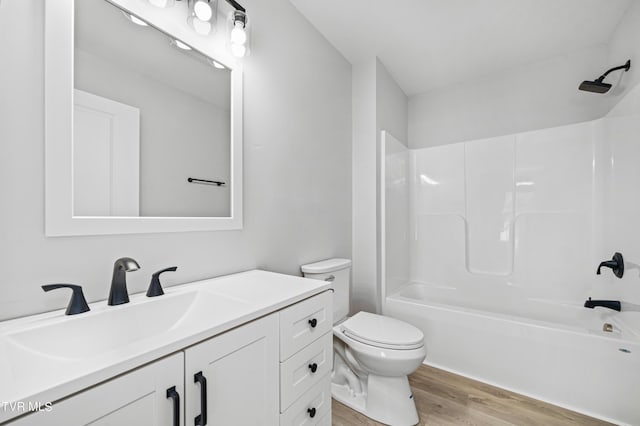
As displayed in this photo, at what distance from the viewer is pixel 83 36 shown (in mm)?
873

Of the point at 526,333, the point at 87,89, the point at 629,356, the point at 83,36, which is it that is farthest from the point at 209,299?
the point at 629,356

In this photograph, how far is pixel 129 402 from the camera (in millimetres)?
545

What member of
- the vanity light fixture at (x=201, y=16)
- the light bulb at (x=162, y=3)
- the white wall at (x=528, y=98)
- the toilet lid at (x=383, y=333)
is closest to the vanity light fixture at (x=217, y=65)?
the vanity light fixture at (x=201, y=16)

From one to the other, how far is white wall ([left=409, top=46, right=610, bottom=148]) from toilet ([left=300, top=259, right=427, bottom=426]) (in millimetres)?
1972

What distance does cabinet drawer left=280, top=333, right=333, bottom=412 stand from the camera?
96 cm

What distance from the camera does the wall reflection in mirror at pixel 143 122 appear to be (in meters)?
0.88

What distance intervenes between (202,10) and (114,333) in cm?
128

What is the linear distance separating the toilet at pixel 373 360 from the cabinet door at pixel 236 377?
0.78m

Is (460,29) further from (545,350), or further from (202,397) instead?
(202,397)

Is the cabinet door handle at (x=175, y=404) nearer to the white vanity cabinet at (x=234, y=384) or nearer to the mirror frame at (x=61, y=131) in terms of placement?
the white vanity cabinet at (x=234, y=384)

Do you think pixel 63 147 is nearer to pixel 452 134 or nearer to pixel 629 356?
pixel 629 356

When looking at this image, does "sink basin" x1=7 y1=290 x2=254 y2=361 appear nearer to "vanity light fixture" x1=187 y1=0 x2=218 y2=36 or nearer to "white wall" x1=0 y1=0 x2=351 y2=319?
"white wall" x1=0 y1=0 x2=351 y2=319

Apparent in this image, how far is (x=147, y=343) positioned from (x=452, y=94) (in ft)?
10.5

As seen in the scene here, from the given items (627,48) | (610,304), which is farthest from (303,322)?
(627,48)
